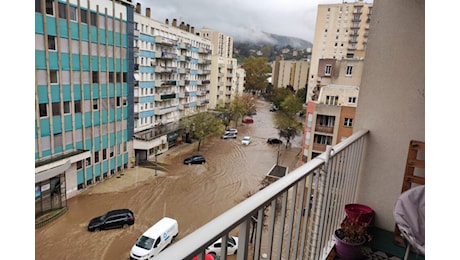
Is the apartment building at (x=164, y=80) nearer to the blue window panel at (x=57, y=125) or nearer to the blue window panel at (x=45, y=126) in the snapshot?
the blue window panel at (x=57, y=125)

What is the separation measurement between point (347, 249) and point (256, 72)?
203 cm

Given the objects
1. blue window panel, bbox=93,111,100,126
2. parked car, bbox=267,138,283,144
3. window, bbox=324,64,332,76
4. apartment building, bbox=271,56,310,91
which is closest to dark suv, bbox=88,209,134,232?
blue window panel, bbox=93,111,100,126

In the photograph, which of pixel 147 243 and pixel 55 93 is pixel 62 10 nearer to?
pixel 55 93

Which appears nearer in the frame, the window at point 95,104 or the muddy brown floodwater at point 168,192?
the window at point 95,104

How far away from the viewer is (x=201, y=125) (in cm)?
849

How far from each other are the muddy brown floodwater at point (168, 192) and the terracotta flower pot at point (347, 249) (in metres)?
0.62

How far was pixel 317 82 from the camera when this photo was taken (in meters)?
2.37

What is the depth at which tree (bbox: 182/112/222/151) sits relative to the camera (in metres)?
7.85

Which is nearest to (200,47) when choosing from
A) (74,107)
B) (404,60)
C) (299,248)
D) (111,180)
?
(111,180)

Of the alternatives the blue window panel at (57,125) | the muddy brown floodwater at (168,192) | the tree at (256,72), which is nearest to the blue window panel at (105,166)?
the muddy brown floodwater at (168,192)

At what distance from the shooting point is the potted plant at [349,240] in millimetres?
1328

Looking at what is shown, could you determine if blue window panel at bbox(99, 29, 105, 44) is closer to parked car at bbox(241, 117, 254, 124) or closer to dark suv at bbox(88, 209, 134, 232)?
dark suv at bbox(88, 209, 134, 232)

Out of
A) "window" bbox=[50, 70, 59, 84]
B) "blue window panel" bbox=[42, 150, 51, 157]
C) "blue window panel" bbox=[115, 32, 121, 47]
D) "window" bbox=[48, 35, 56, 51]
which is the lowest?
"blue window panel" bbox=[42, 150, 51, 157]

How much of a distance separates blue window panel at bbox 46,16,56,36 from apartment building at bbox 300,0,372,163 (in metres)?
2.13
